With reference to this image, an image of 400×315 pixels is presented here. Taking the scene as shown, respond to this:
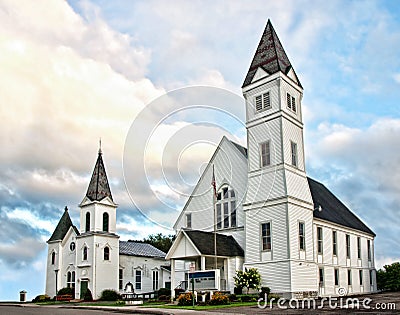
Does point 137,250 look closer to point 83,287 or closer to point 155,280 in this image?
point 155,280

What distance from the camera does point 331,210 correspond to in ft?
149

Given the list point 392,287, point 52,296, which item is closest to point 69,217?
point 52,296

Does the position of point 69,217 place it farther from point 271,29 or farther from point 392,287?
point 392,287

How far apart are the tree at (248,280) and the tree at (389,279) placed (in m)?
22.8

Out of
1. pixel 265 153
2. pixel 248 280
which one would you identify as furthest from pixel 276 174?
pixel 248 280

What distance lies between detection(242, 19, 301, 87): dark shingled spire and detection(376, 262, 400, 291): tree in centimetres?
2631

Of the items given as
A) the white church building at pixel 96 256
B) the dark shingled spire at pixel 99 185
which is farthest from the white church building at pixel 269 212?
the dark shingled spire at pixel 99 185

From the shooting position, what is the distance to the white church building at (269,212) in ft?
112

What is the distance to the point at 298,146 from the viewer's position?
3769cm

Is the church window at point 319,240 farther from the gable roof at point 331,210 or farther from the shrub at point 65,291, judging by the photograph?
the shrub at point 65,291

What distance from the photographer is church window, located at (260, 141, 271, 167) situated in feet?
119

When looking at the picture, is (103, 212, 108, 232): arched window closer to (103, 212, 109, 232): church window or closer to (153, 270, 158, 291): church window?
(103, 212, 109, 232): church window

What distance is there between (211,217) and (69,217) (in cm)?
1916

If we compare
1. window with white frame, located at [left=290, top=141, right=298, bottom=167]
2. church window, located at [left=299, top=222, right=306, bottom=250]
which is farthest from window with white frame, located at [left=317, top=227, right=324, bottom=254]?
window with white frame, located at [left=290, top=141, right=298, bottom=167]
